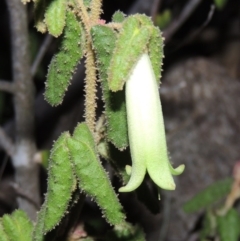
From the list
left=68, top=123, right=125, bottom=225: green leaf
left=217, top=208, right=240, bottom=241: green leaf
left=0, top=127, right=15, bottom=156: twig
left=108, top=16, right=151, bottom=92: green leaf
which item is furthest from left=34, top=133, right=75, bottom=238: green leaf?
left=217, top=208, right=240, bottom=241: green leaf

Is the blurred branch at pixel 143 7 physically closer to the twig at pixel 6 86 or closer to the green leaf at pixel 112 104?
the twig at pixel 6 86

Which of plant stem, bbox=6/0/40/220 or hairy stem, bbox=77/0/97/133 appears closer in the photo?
hairy stem, bbox=77/0/97/133

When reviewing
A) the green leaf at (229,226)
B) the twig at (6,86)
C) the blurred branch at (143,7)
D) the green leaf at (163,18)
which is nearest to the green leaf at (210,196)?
the green leaf at (229,226)

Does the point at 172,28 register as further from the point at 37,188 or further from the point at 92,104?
the point at 92,104

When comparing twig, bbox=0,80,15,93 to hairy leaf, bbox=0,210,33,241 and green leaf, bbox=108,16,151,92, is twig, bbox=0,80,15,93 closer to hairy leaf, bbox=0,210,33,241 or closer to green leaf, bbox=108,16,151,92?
hairy leaf, bbox=0,210,33,241

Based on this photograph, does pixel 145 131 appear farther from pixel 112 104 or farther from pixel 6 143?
pixel 6 143
